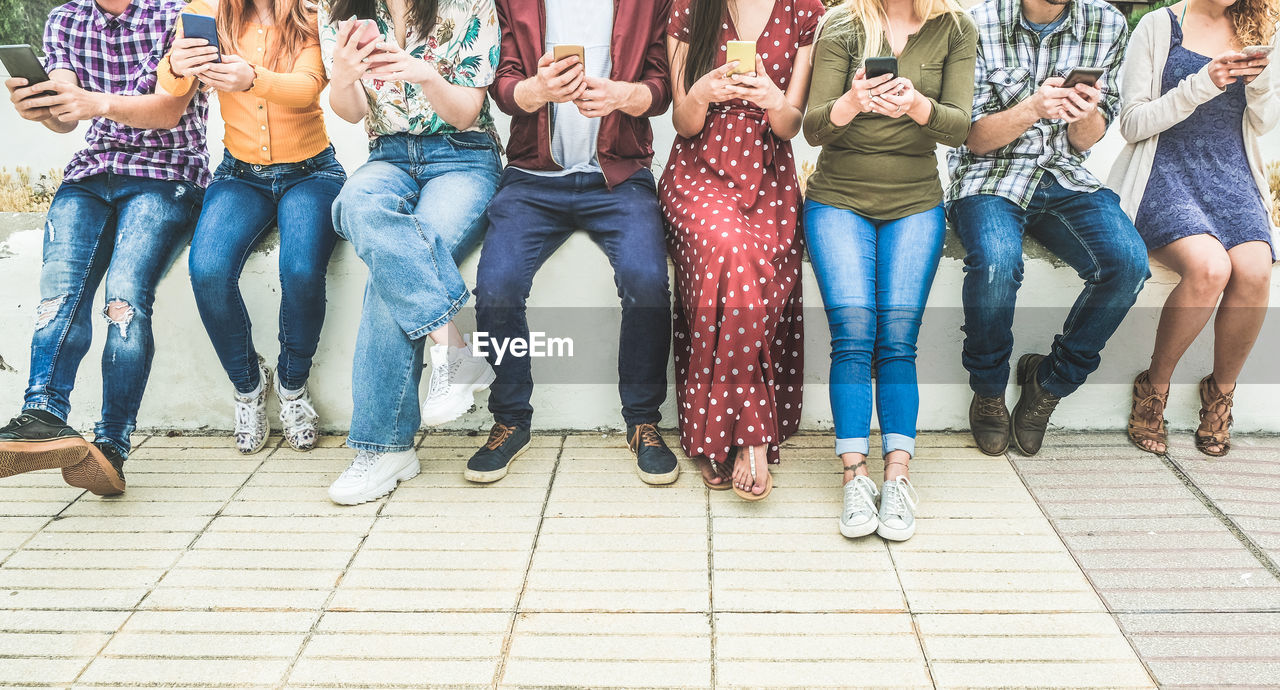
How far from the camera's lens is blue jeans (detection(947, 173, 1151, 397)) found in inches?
100

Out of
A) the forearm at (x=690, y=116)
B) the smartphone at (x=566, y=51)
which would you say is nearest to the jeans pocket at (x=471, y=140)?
the smartphone at (x=566, y=51)

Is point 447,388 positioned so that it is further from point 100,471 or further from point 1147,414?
point 1147,414

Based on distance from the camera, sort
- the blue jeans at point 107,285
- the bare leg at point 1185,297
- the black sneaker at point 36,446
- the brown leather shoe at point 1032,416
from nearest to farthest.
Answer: the black sneaker at point 36,446
the blue jeans at point 107,285
the bare leg at point 1185,297
the brown leather shoe at point 1032,416

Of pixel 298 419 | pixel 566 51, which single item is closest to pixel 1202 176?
pixel 566 51

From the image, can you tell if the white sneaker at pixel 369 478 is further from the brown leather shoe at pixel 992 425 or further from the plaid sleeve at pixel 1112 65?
the plaid sleeve at pixel 1112 65

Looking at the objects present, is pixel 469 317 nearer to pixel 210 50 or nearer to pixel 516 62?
pixel 516 62

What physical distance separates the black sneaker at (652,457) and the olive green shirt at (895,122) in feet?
2.82

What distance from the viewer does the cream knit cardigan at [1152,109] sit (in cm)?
262

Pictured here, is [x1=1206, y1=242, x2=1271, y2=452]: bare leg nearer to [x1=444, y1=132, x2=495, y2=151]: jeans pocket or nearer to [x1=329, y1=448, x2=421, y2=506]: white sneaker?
[x1=444, y1=132, x2=495, y2=151]: jeans pocket

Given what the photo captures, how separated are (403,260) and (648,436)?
0.87 metres

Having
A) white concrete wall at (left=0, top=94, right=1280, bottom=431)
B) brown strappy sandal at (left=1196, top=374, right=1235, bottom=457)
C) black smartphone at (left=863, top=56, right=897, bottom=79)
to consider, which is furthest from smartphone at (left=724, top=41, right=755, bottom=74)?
brown strappy sandal at (left=1196, top=374, right=1235, bottom=457)

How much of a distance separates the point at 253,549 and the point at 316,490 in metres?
0.32

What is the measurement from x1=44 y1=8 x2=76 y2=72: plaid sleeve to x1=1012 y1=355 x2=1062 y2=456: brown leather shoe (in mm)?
3071

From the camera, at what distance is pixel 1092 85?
8.02 feet
